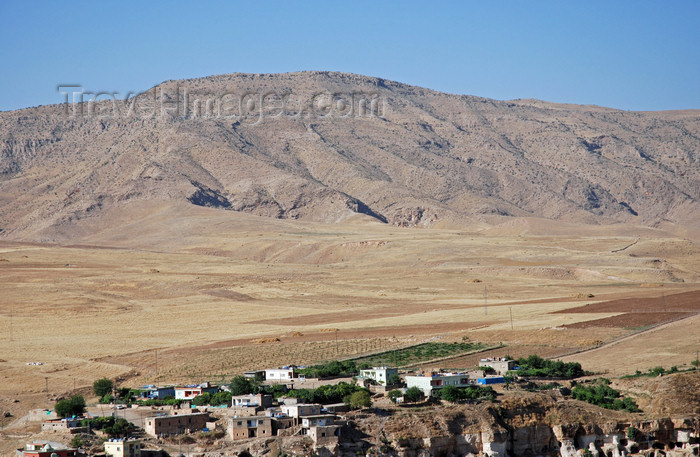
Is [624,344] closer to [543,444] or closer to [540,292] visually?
[543,444]

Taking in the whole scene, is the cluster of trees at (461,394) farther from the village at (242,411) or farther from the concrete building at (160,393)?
the concrete building at (160,393)

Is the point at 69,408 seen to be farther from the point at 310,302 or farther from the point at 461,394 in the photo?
the point at 310,302

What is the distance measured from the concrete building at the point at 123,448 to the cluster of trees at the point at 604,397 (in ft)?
82.3

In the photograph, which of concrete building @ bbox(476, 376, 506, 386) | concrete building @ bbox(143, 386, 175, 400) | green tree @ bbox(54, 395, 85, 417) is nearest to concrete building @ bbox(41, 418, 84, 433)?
green tree @ bbox(54, 395, 85, 417)

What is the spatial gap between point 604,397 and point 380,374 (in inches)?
495

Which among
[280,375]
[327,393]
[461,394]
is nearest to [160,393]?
[280,375]

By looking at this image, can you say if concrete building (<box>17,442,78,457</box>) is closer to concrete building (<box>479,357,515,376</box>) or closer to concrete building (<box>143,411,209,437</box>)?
concrete building (<box>143,411,209,437</box>)

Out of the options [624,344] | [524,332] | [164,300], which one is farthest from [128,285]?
[624,344]

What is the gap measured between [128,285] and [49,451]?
328 feet

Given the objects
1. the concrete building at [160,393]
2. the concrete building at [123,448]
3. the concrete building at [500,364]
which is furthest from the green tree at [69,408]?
the concrete building at [500,364]

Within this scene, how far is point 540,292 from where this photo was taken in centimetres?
12900

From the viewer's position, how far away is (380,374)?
190 feet

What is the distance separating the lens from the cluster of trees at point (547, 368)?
64.1m

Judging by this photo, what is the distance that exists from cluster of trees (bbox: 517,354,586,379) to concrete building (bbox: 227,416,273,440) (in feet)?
71.3
